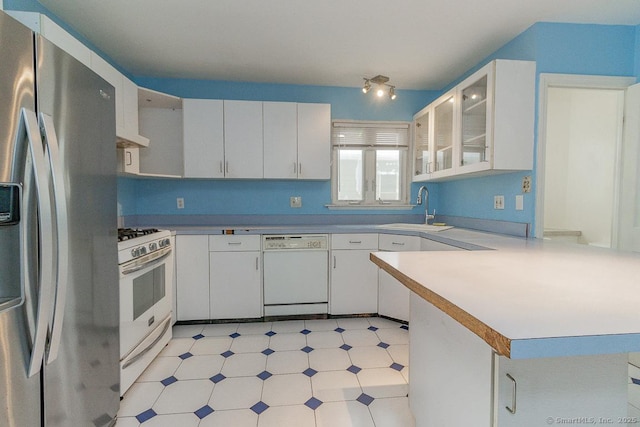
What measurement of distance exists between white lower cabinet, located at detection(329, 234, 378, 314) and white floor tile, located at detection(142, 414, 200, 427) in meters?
1.51

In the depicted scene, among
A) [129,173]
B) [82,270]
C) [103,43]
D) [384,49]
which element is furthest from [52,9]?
[384,49]

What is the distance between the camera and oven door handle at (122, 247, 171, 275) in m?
1.74

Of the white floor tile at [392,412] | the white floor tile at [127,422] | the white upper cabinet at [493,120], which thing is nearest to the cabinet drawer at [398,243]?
the white upper cabinet at [493,120]

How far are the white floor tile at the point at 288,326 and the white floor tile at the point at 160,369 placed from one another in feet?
2.70

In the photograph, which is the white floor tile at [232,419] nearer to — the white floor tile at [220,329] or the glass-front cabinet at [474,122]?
the white floor tile at [220,329]

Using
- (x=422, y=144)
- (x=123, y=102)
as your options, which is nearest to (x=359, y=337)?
(x=422, y=144)

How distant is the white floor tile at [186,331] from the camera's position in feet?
8.38

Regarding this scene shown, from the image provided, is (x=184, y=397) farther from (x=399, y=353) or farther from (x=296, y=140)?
(x=296, y=140)

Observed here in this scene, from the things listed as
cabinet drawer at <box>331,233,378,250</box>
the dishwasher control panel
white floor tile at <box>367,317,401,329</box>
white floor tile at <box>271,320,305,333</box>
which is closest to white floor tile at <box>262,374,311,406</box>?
white floor tile at <box>271,320,305,333</box>

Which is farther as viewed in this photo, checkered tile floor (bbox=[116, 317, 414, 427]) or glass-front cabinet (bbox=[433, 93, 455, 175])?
glass-front cabinet (bbox=[433, 93, 455, 175])

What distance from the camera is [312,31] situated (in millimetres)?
2227

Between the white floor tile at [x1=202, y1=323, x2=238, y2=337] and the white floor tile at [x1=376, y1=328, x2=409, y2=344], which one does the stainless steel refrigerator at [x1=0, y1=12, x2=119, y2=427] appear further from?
the white floor tile at [x1=376, y1=328, x2=409, y2=344]

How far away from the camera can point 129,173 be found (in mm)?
2527

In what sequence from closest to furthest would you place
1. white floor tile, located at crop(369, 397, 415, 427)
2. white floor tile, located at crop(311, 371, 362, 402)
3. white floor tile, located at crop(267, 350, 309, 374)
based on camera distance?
1. white floor tile, located at crop(369, 397, 415, 427)
2. white floor tile, located at crop(311, 371, 362, 402)
3. white floor tile, located at crop(267, 350, 309, 374)
